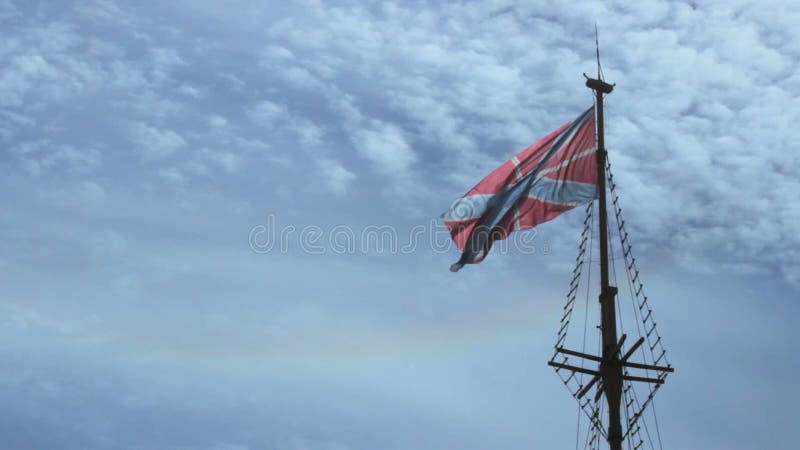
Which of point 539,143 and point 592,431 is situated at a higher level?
point 539,143

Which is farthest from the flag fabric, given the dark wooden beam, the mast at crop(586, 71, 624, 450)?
the dark wooden beam

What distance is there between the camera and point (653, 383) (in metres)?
41.6

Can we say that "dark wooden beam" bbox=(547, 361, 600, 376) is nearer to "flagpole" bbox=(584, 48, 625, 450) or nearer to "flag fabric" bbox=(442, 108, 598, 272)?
"flagpole" bbox=(584, 48, 625, 450)

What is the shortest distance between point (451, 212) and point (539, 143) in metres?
5.12

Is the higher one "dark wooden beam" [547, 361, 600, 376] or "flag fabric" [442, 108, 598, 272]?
"flag fabric" [442, 108, 598, 272]

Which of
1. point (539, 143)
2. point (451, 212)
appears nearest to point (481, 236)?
point (451, 212)

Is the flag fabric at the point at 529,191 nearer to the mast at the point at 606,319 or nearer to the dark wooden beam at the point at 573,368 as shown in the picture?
the mast at the point at 606,319

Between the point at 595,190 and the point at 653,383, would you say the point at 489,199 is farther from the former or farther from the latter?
the point at 653,383

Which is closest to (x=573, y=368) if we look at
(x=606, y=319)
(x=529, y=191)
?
(x=606, y=319)

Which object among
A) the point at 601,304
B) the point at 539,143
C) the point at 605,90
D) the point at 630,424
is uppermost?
the point at 605,90

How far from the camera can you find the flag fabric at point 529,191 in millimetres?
40719

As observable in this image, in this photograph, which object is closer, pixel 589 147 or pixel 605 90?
pixel 589 147

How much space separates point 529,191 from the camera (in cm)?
4131

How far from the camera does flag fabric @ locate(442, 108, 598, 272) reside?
40.7 meters
